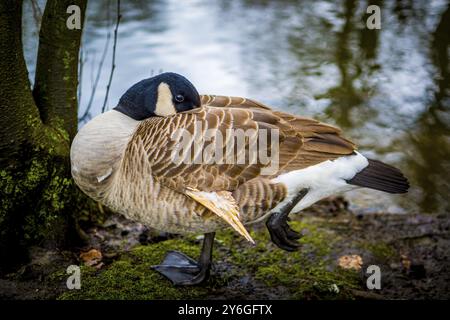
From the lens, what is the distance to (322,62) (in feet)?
29.3

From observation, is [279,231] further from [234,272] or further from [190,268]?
[190,268]

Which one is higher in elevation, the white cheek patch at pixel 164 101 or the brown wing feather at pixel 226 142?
the white cheek patch at pixel 164 101

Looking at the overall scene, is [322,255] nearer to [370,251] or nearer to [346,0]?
[370,251]

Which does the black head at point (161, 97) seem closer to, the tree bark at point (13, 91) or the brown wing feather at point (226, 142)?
the brown wing feather at point (226, 142)

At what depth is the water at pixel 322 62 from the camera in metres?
6.96

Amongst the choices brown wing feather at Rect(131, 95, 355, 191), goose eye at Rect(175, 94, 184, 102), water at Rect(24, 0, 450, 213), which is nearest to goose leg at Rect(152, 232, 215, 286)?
brown wing feather at Rect(131, 95, 355, 191)

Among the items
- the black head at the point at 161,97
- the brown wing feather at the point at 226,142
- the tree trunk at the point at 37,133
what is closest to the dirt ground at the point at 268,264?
the tree trunk at the point at 37,133

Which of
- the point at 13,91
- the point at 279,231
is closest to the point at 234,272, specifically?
the point at 279,231

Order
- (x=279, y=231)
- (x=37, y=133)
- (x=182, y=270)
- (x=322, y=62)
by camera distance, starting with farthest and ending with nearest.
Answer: (x=322, y=62), (x=182, y=270), (x=37, y=133), (x=279, y=231)

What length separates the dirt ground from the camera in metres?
3.92

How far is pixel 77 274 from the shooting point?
3.93 m

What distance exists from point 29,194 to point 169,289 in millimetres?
1229

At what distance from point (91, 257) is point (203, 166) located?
1494 millimetres

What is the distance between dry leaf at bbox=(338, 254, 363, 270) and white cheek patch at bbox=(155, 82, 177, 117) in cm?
190
